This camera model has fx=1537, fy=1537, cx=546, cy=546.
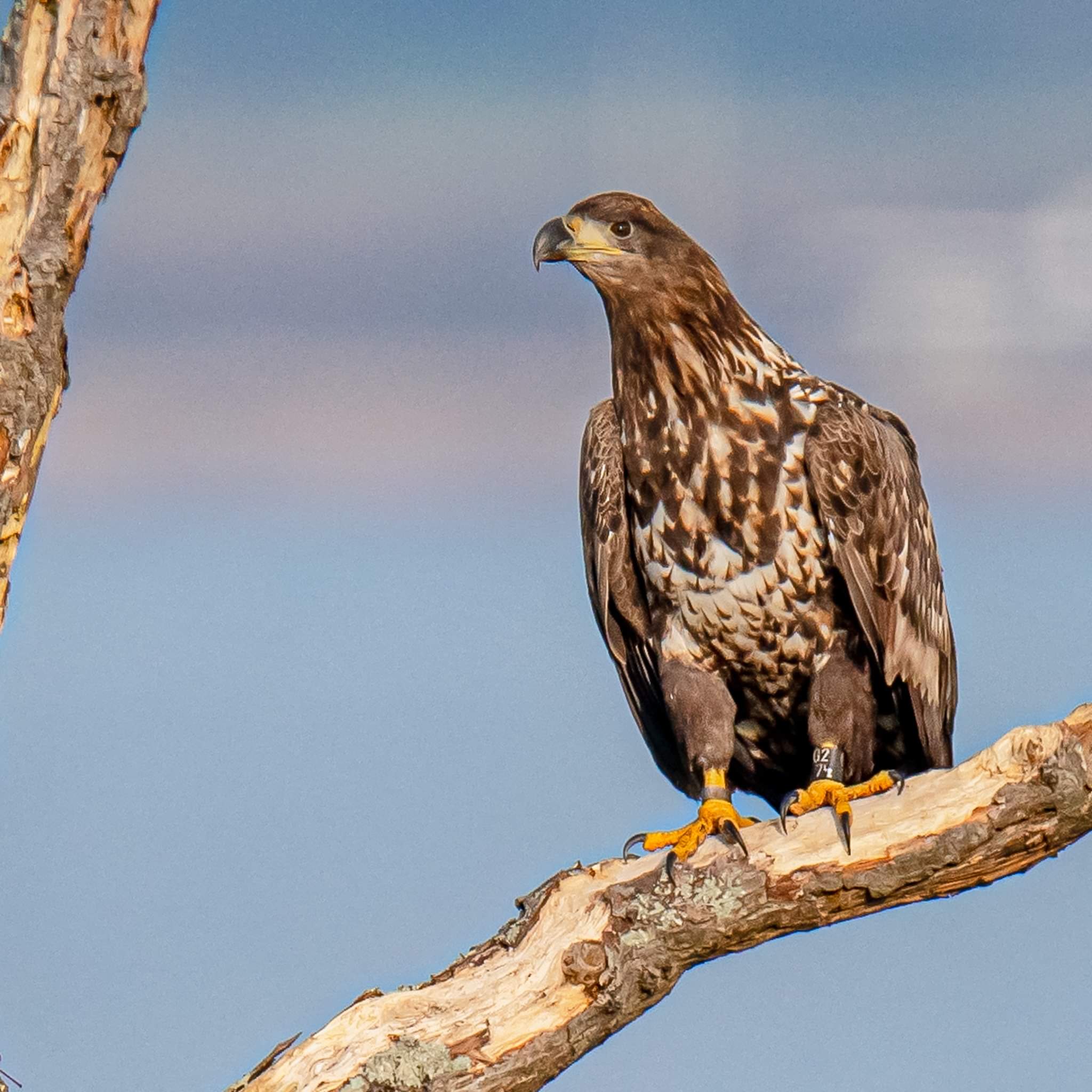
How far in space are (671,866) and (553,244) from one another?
241cm

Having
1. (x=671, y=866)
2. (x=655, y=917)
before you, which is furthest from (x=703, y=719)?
(x=655, y=917)

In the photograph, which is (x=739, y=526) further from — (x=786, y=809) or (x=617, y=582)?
(x=786, y=809)

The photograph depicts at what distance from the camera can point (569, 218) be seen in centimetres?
584

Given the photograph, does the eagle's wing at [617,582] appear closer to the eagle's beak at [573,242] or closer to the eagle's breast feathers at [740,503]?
the eagle's breast feathers at [740,503]

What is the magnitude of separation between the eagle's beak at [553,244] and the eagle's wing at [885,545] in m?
1.16

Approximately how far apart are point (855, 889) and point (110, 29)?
3120 millimetres

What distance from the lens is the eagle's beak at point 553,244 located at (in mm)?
5793

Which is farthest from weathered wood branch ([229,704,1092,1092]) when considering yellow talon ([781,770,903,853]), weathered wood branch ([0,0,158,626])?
weathered wood branch ([0,0,158,626])

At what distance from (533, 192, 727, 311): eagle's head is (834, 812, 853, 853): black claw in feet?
7.00

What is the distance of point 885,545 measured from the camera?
5.90m

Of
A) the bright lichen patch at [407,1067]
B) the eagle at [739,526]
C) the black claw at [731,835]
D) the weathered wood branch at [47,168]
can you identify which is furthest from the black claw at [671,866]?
the weathered wood branch at [47,168]

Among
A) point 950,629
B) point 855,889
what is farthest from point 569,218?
point 855,889

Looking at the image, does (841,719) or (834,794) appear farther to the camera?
(841,719)

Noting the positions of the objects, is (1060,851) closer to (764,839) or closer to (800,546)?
(764,839)
